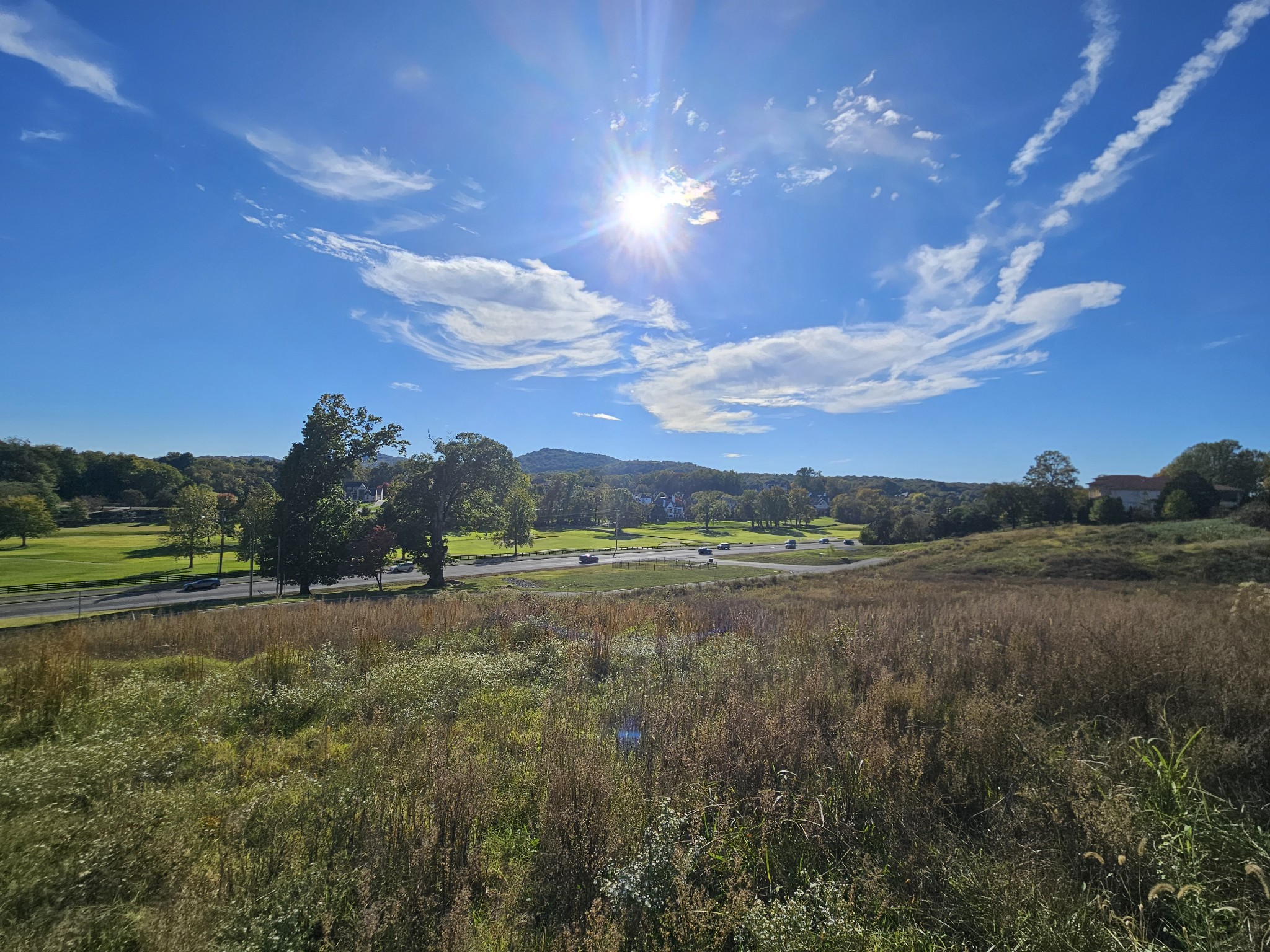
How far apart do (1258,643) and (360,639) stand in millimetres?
11696

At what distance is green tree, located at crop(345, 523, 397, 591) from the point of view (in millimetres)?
27938

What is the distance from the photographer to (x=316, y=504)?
27297 millimetres

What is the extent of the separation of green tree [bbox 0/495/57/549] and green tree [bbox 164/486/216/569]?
53.8ft

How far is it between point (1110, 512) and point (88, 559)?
9686cm

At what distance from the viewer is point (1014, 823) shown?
3.24 m

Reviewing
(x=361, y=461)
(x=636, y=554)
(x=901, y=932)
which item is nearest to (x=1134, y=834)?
(x=901, y=932)

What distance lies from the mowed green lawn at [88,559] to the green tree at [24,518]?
195 centimetres

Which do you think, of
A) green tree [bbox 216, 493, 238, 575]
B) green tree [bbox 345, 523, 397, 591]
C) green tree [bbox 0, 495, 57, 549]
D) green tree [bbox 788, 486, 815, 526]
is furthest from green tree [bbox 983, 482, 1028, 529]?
green tree [bbox 0, 495, 57, 549]

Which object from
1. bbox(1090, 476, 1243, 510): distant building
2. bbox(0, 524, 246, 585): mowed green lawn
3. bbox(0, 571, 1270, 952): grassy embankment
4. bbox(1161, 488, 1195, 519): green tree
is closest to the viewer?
bbox(0, 571, 1270, 952): grassy embankment

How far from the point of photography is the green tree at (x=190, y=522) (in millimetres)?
43500

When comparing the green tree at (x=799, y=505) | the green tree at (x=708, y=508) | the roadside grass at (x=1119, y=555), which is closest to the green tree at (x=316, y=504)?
the roadside grass at (x=1119, y=555)

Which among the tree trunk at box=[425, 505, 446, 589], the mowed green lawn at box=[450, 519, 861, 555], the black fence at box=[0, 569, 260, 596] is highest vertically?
the tree trunk at box=[425, 505, 446, 589]

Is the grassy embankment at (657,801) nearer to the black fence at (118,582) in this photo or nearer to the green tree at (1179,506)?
the black fence at (118,582)

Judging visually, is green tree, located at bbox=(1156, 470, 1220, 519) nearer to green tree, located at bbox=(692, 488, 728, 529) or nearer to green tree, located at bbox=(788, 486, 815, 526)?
green tree, located at bbox=(788, 486, 815, 526)
